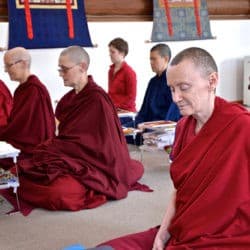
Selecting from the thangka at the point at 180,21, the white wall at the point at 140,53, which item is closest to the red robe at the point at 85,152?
the white wall at the point at 140,53

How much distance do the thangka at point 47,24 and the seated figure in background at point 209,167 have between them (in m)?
3.74

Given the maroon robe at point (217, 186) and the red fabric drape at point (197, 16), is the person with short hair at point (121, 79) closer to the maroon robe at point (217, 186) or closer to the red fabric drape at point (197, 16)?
the red fabric drape at point (197, 16)

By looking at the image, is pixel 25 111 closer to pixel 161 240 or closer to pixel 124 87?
pixel 124 87

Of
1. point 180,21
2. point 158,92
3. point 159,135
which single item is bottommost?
point 159,135

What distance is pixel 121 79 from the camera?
5367 mm

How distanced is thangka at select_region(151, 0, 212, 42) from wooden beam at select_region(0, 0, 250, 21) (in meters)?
0.14

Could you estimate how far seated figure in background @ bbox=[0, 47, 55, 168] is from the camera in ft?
11.9

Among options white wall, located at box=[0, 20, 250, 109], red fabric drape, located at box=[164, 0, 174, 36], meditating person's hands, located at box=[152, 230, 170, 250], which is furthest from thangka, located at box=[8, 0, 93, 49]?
meditating person's hands, located at box=[152, 230, 170, 250]

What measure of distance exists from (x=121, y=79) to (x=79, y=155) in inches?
87.2

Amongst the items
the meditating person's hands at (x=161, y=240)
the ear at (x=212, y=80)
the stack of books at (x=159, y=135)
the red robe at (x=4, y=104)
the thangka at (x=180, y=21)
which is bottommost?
the stack of books at (x=159, y=135)

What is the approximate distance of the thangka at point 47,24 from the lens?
5031mm

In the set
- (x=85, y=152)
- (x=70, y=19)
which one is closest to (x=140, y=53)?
(x=70, y=19)

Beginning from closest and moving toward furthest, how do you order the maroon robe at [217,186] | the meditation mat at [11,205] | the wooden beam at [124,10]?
the maroon robe at [217,186]
the meditation mat at [11,205]
the wooden beam at [124,10]

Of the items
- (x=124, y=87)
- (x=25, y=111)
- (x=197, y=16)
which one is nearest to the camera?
(x=25, y=111)
